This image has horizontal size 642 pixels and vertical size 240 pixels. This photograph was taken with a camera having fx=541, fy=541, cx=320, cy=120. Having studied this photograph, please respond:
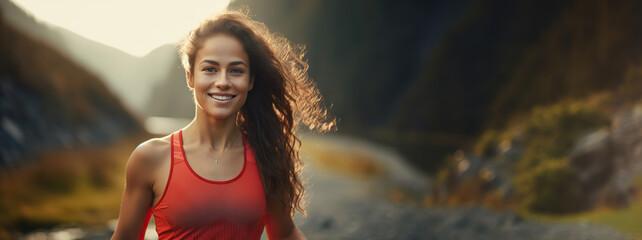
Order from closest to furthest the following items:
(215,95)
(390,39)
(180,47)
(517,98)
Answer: (215,95) < (180,47) < (517,98) < (390,39)

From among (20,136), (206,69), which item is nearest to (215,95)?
(206,69)

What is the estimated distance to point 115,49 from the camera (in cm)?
719

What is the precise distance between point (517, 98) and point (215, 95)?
22.2 feet

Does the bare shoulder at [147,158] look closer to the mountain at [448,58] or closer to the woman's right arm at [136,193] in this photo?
the woman's right arm at [136,193]

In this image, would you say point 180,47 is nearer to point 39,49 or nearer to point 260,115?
point 260,115

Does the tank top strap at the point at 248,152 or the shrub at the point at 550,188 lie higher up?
the shrub at the point at 550,188

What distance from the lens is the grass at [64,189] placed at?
20.9ft

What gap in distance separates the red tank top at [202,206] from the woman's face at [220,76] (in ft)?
0.51

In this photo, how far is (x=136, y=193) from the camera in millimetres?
1487

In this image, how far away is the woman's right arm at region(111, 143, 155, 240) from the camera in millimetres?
1484

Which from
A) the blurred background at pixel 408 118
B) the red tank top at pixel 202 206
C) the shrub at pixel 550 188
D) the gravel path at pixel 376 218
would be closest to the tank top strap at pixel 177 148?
the red tank top at pixel 202 206

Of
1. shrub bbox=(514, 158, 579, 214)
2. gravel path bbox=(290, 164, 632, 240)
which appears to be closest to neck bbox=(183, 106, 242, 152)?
gravel path bbox=(290, 164, 632, 240)

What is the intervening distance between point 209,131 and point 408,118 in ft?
22.6

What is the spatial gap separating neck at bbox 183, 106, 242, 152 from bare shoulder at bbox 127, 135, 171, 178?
0.10 m
